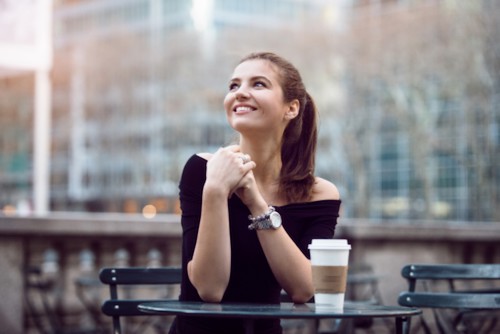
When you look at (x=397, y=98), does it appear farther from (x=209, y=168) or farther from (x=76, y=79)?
(x=209, y=168)

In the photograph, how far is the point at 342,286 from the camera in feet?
10.4

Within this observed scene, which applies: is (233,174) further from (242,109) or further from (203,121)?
(203,121)

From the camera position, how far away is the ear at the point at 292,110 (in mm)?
3803

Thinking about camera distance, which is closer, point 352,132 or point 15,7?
point 15,7

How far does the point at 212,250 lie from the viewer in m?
3.36

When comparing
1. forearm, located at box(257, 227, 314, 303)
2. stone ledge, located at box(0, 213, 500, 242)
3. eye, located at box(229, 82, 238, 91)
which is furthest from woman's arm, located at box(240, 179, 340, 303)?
stone ledge, located at box(0, 213, 500, 242)

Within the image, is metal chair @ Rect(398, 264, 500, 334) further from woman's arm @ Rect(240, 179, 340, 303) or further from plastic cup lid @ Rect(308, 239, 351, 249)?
plastic cup lid @ Rect(308, 239, 351, 249)

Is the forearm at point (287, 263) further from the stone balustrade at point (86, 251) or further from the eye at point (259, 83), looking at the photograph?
the stone balustrade at point (86, 251)

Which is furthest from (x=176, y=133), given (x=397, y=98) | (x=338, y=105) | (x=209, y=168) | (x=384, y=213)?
(x=209, y=168)

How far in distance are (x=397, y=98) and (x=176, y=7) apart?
30636 mm

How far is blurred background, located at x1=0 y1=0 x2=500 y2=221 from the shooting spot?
38.4 meters

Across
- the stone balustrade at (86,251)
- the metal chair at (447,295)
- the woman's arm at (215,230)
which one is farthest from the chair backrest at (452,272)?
the stone balustrade at (86,251)

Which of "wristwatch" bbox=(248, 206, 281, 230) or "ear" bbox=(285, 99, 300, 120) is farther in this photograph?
"ear" bbox=(285, 99, 300, 120)

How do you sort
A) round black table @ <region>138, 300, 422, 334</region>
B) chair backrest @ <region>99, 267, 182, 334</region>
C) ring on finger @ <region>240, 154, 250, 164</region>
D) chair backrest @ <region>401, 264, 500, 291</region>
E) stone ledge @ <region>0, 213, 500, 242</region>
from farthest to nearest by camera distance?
1. stone ledge @ <region>0, 213, 500, 242</region>
2. chair backrest @ <region>401, 264, 500, 291</region>
3. chair backrest @ <region>99, 267, 182, 334</region>
4. ring on finger @ <region>240, 154, 250, 164</region>
5. round black table @ <region>138, 300, 422, 334</region>
